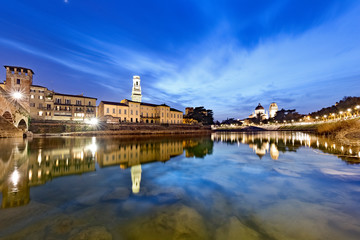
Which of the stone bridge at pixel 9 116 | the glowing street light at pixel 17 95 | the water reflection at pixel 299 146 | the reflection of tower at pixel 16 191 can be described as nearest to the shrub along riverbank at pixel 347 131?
the water reflection at pixel 299 146

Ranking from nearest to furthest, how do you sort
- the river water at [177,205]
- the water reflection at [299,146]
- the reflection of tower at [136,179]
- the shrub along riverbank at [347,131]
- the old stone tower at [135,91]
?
1. the river water at [177,205]
2. the reflection of tower at [136,179]
3. the water reflection at [299,146]
4. the shrub along riverbank at [347,131]
5. the old stone tower at [135,91]

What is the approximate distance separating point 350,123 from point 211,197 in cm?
4820

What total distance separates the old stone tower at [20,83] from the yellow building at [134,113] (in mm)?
23696

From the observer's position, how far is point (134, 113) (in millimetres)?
72000

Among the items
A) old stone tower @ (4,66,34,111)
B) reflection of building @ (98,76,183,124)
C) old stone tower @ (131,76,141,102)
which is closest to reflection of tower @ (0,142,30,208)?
reflection of building @ (98,76,183,124)

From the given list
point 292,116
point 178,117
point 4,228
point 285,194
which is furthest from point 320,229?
point 292,116

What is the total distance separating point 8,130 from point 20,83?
32.1 m

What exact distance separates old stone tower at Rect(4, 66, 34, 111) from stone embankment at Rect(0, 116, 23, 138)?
25.3 meters

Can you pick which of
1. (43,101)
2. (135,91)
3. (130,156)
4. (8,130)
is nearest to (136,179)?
(130,156)

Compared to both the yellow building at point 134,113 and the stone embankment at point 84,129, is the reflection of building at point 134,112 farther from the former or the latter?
the stone embankment at point 84,129

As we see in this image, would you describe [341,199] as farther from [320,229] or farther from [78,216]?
[78,216]

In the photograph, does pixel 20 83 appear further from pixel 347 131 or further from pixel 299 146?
pixel 347 131

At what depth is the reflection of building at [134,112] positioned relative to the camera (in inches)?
2474

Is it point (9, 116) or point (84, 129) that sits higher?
point (9, 116)
